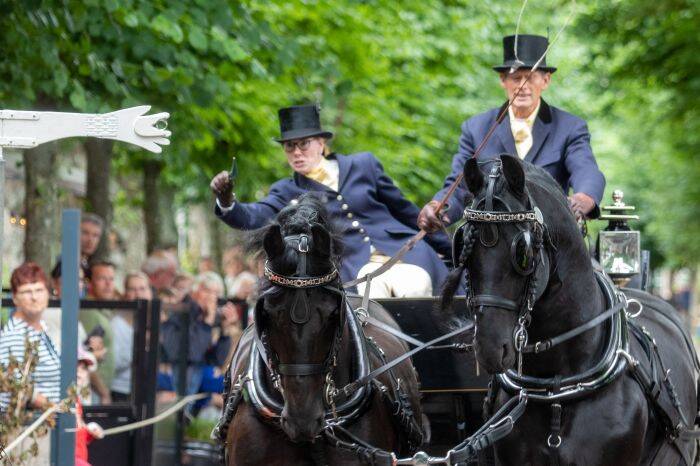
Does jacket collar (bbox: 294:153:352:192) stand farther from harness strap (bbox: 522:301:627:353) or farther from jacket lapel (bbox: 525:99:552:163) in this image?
harness strap (bbox: 522:301:627:353)

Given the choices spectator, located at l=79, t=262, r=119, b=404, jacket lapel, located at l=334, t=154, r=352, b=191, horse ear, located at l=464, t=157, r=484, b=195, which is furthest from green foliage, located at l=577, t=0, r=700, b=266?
horse ear, located at l=464, t=157, r=484, b=195

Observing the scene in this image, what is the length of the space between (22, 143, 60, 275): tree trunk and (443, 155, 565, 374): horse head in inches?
300

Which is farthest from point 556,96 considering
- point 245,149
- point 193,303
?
point 193,303

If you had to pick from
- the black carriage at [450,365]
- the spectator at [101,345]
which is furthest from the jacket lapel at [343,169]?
the spectator at [101,345]

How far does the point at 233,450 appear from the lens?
6371mm

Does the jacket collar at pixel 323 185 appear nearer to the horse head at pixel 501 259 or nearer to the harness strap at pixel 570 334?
the harness strap at pixel 570 334

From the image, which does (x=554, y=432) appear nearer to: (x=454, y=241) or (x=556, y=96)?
(x=454, y=241)

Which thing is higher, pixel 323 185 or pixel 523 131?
pixel 523 131

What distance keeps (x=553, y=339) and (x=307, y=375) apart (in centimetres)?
112

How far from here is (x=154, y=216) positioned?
1952 centimetres

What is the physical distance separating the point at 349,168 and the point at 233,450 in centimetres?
262

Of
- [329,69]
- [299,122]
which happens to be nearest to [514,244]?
[299,122]

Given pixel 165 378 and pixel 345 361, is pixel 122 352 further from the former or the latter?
pixel 345 361

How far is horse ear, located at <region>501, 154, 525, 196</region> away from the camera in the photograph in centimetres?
567
